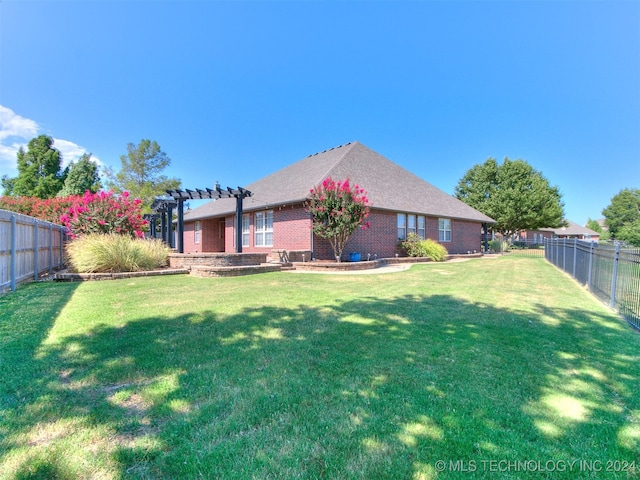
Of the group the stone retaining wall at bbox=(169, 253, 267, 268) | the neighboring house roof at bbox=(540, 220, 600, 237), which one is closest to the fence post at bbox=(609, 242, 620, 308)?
the stone retaining wall at bbox=(169, 253, 267, 268)

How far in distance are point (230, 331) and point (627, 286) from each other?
733cm

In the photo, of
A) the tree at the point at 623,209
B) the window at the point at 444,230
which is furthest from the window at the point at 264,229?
the tree at the point at 623,209

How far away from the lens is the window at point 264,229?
55.1ft

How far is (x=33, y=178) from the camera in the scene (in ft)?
118

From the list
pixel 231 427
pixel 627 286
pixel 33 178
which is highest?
pixel 33 178

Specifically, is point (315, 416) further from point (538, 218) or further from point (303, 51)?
point (538, 218)

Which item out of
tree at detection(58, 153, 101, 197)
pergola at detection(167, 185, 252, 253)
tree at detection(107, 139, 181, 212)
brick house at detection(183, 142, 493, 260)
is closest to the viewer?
pergola at detection(167, 185, 252, 253)

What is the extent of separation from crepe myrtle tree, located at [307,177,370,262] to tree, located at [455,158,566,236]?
2932 cm

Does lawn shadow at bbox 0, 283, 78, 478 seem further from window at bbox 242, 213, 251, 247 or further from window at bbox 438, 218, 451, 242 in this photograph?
window at bbox 438, 218, 451, 242

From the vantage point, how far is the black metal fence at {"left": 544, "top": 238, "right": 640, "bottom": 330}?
5328mm

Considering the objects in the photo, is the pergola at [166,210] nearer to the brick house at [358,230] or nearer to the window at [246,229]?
the brick house at [358,230]

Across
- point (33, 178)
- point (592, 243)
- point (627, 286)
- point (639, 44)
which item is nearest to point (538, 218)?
point (639, 44)

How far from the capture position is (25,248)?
28.2ft

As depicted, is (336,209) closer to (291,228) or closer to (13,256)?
(291,228)
